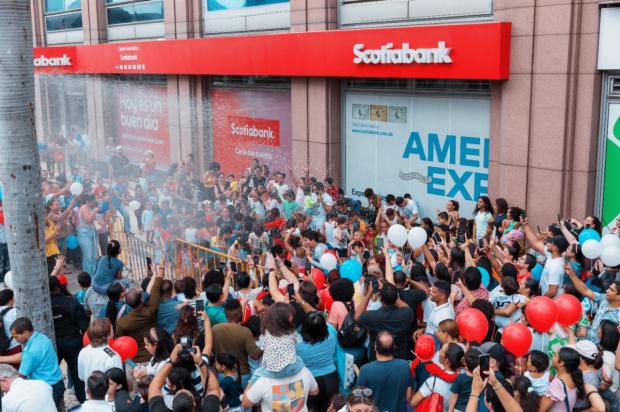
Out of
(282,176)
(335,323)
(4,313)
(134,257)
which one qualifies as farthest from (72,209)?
(335,323)

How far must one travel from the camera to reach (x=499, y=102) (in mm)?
12703

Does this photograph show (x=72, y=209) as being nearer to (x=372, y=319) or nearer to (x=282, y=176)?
(x=282, y=176)

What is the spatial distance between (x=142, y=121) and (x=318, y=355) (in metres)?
19.6

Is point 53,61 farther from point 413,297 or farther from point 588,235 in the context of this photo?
point 413,297

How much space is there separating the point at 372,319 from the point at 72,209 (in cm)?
809

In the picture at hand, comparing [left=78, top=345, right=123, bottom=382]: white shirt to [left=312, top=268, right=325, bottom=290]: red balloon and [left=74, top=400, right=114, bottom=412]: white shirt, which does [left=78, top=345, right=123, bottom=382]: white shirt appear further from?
[left=312, top=268, right=325, bottom=290]: red balloon

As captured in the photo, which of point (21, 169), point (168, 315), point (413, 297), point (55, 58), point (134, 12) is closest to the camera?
point (21, 169)

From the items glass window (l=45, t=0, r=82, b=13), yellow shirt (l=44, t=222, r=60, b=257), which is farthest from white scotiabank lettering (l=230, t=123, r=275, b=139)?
glass window (l=45, t=0, r=82, b=13)

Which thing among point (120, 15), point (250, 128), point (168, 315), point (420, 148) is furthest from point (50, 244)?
point (120, 15)

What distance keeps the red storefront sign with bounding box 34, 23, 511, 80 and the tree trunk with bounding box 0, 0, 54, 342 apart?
7979mm

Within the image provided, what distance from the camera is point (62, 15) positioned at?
2864cm

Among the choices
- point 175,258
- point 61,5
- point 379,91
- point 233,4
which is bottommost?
point 175,258

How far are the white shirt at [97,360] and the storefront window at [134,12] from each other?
17.9 metres

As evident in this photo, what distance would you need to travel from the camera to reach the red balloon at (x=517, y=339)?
19.0ft
